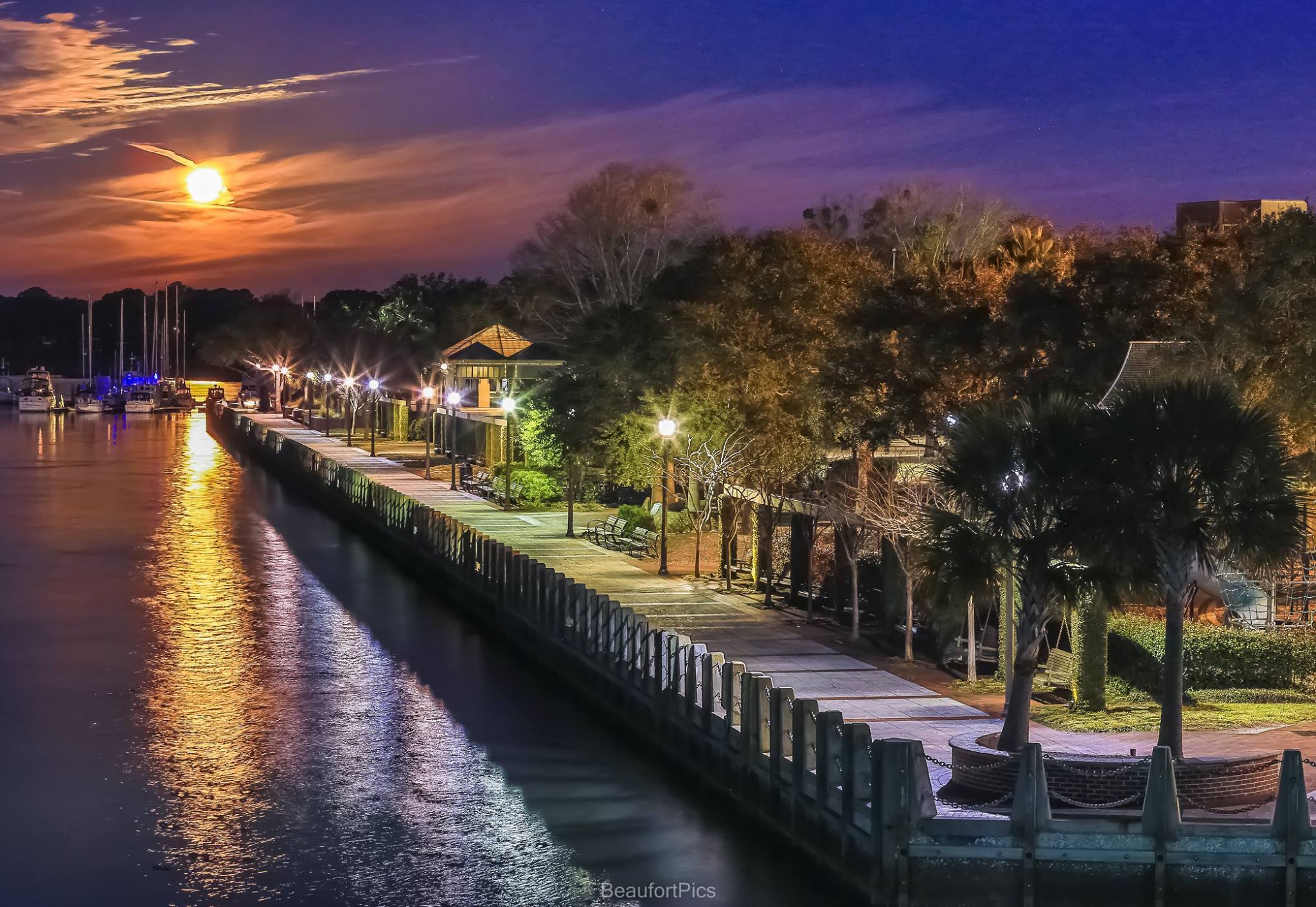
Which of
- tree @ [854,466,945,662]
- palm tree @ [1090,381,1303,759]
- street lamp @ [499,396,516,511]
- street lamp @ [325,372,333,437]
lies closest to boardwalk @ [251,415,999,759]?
street lamp @ [499,396,516,511]

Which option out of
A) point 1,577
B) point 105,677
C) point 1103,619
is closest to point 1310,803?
point 1103,619

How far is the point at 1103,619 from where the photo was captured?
A: 2144 centimetres

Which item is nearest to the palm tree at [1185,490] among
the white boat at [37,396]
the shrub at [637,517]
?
the shrub at [637,517]

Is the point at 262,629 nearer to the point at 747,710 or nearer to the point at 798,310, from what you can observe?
the point at 798,310

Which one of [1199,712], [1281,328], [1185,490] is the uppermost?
[1281,328]

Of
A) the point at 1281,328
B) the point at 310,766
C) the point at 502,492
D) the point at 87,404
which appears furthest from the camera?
the point at 87,404

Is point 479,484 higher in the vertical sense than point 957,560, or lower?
lower

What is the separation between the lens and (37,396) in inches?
5782

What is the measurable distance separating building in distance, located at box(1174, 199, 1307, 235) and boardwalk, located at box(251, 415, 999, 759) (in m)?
14.1

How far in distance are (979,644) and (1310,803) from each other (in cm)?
932

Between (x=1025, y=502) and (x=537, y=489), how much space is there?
3457cm

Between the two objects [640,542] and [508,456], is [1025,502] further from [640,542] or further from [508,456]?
[508,456]
